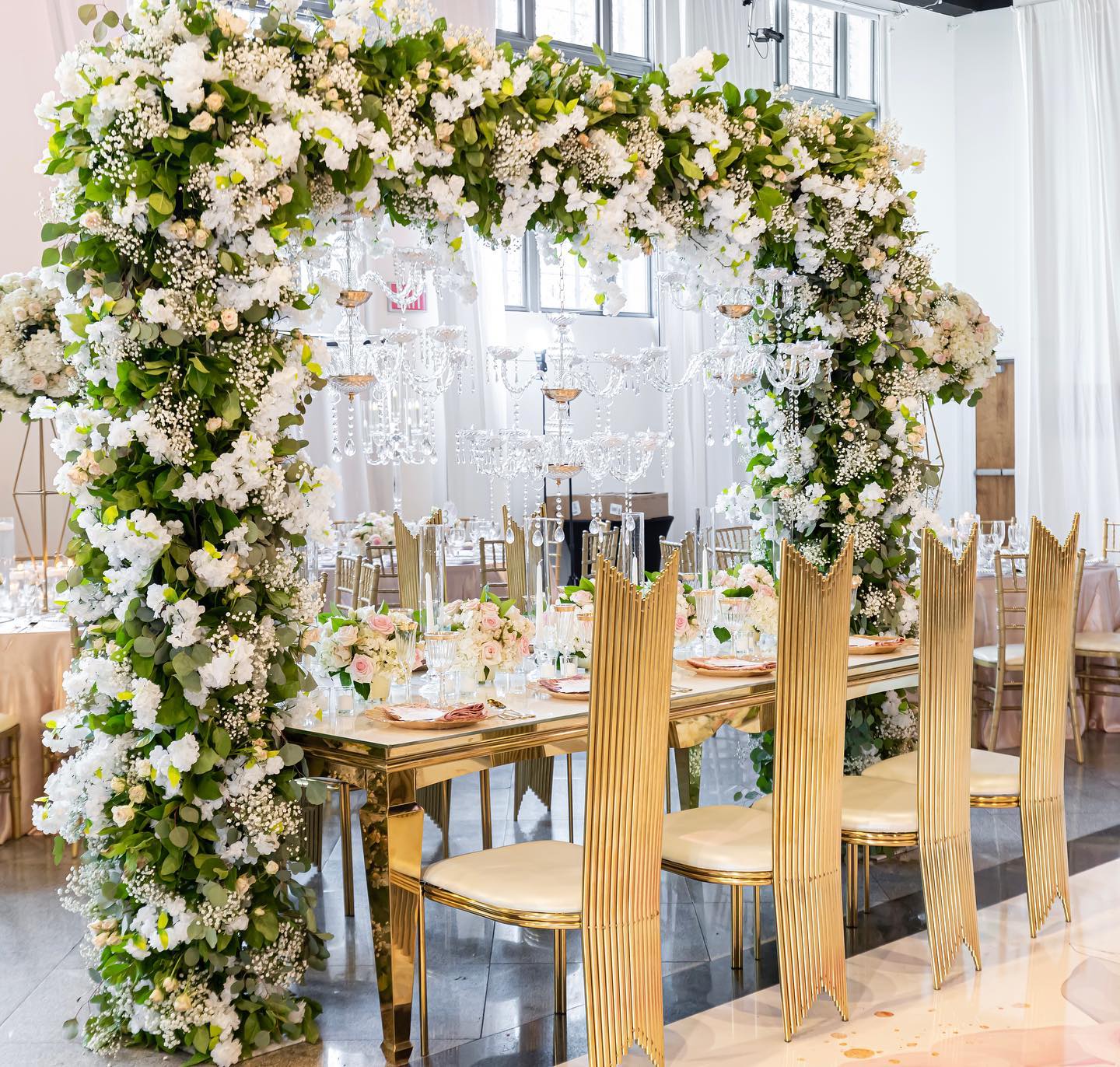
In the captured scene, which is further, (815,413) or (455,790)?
(455,790)

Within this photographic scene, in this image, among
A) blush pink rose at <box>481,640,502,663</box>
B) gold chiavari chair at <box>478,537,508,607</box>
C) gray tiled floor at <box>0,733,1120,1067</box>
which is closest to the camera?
gray tiled floor at <box>0,733,1120,1067</box>

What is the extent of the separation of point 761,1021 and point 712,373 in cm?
287

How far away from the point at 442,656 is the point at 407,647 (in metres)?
0.14

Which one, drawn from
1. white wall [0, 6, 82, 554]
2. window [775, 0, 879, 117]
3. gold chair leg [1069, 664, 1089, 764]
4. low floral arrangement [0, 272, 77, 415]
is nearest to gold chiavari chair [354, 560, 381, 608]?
low floral arrangement [0, 272, 77, 415]

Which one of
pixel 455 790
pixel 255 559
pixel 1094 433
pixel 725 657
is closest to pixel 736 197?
pixel 725 657

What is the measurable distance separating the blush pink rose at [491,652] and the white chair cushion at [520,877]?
0.63 meters

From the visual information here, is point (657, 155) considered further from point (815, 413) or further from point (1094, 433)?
point (1094, 433)

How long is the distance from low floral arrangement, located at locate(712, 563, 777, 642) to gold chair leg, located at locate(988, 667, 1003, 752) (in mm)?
2560

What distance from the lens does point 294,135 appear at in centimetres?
312

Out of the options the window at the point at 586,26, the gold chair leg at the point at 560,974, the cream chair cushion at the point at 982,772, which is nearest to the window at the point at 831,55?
the window at the point at 586,26

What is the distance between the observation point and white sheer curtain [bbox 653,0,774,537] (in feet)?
37.8

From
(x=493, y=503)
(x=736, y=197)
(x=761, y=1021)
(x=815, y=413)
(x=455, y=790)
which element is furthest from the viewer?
(x=493, y=503)

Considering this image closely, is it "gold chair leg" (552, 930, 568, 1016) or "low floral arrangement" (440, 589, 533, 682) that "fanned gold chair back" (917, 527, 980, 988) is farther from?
"low floral arrangement" (440, 589, 533, 682)

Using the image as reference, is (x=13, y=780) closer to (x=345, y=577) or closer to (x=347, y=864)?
(x=345, y=577)
